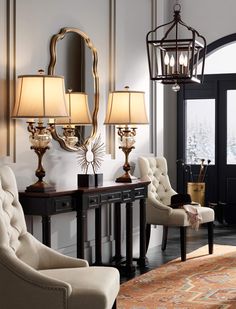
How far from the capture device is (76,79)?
17.8 feet

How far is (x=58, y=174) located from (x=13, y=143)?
684 mm

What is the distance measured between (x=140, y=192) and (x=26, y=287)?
8.83 ft

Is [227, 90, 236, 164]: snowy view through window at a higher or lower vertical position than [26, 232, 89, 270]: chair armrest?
higher

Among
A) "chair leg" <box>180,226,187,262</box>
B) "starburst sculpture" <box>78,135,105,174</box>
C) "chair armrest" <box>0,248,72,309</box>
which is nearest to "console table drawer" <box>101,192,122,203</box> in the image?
"starburst sculpture" <box>78,135,105,174</box>

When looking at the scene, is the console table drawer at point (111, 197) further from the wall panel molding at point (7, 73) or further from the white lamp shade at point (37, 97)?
the white lamp shade at point (37, 97)

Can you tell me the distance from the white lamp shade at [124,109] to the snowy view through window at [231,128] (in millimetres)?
3227

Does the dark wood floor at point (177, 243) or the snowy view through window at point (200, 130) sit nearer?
the dark wood floor at point (177, 243)

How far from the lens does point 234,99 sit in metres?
8.48

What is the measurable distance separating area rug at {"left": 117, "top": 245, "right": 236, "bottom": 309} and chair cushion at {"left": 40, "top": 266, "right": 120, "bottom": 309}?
0.96m

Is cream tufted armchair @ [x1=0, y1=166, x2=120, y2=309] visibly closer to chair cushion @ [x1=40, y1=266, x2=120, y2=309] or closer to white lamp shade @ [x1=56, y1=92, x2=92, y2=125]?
chair cushion @ [x1=40, y1=266, x2=120, y2=309]

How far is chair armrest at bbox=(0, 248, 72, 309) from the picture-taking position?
308 centimetres

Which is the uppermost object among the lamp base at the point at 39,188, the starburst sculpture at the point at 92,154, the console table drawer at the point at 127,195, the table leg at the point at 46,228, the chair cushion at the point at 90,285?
the starburst sculpture at the point at 92,154

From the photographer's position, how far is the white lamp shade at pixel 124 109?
215 inches

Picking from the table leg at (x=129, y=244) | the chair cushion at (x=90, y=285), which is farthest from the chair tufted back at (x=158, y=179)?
the chair cushion at (x=90, y=285)
